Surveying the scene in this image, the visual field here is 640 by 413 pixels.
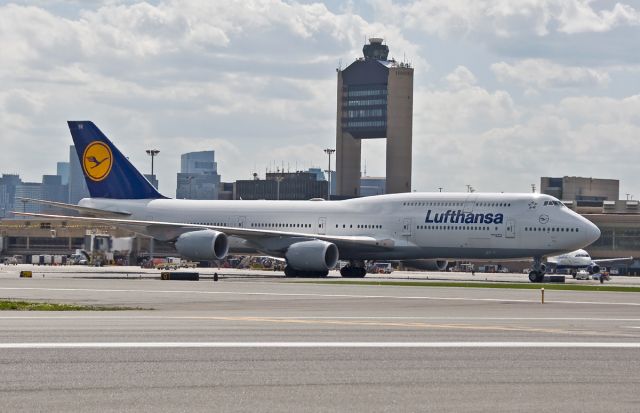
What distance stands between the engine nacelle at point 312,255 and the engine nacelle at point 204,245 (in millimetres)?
3806

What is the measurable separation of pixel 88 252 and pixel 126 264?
6789 mm

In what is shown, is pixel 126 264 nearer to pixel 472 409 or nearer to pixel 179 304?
pixel 179 304

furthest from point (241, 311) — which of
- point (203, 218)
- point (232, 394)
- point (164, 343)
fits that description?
point (203, 218)

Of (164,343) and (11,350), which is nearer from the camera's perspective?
(11,350)

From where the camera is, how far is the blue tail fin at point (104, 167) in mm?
74188

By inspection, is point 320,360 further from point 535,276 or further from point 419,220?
point 419,220

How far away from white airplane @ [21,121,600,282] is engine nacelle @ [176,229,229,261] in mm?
57

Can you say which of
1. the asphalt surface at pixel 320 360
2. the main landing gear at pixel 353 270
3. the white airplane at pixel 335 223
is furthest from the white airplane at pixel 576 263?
the asphalt surface at pixel 320 360

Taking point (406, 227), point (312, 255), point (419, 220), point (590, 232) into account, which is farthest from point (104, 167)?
point (590, 232)


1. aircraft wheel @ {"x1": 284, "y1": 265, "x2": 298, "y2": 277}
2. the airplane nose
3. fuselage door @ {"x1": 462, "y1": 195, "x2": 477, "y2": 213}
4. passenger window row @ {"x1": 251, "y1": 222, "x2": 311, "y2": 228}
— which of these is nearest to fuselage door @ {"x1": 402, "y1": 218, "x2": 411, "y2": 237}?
fuselage door @ {"x1": 462, "y1": 195, "x2": 477, "y2": 213}

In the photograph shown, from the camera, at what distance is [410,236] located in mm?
66812

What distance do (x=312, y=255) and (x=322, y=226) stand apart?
5090mm

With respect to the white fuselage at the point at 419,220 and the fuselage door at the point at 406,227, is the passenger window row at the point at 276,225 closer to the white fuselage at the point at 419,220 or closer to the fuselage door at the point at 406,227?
the white fuselage at the point at 419,220

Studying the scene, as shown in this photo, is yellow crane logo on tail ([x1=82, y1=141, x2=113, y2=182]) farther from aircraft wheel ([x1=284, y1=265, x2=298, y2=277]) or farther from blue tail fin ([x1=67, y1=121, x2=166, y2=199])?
aircraft wheel ([x1=284, y1=265, x2=298, y2=277])
